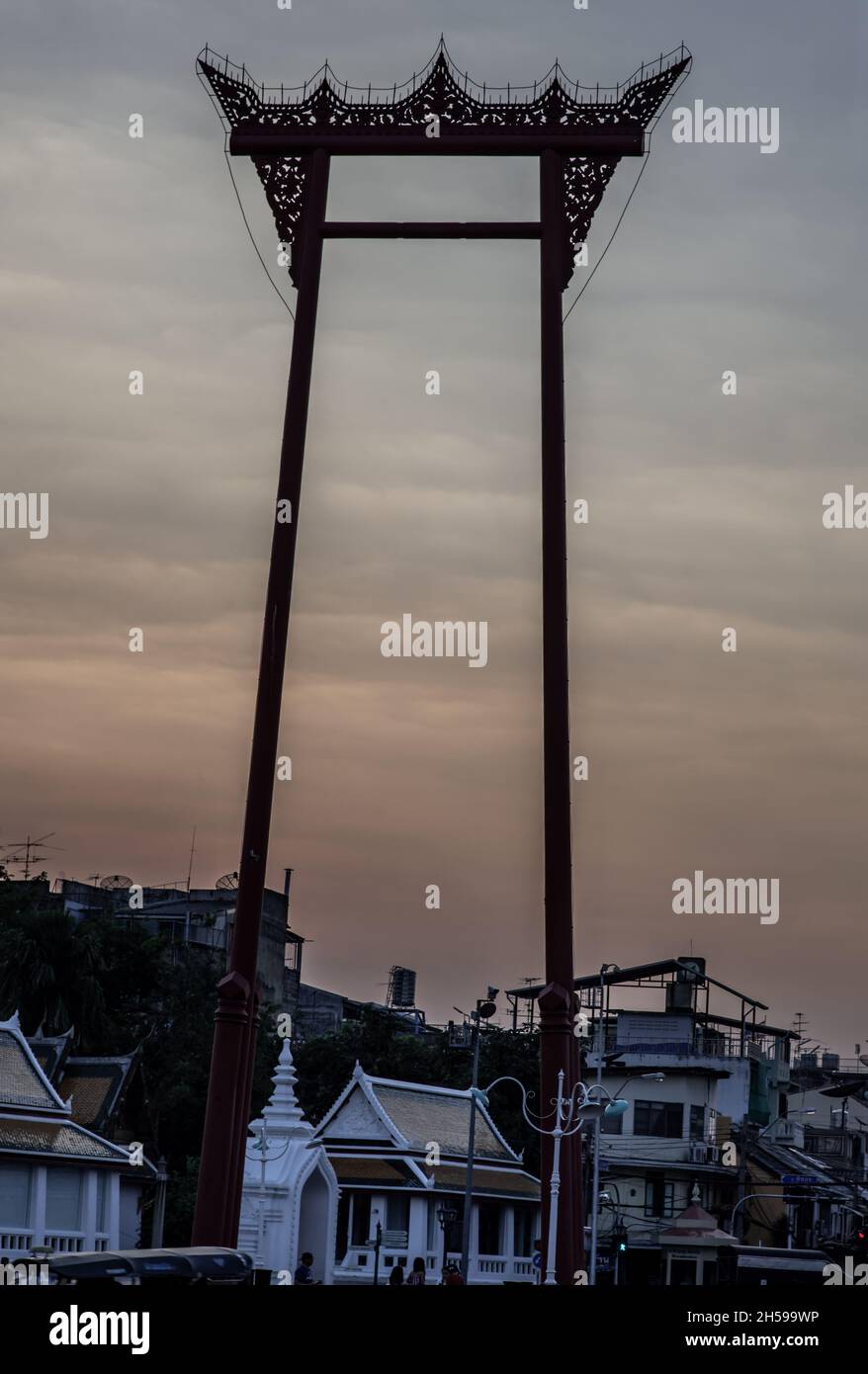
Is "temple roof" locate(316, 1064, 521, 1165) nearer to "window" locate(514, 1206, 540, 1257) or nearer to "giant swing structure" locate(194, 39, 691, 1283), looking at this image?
"window" locate(514, 1206, 540, 1257)

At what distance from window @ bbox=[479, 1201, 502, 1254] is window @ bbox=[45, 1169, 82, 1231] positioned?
10.6m

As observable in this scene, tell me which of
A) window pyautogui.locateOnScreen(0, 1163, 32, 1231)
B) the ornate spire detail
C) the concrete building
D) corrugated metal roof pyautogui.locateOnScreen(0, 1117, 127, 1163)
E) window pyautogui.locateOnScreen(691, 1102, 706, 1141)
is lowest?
window pyautogui.locateOnScreen(0, 1163, 32, 1231)

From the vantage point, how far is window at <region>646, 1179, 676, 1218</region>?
6009cm

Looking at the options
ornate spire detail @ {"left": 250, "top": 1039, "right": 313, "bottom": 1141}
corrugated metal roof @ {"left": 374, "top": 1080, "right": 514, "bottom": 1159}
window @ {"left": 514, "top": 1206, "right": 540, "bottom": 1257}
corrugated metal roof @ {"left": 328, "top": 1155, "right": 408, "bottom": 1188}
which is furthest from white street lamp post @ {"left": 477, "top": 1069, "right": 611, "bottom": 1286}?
window @ {"left": 514, "top": 1206, "right": 540, "bottom": 1257}

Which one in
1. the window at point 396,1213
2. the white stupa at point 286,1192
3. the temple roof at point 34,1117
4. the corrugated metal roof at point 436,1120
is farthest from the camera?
the corrugated metal roof at point 436,1120

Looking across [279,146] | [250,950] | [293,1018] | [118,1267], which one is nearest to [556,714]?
[250,950]

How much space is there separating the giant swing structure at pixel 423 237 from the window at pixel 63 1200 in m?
10.2

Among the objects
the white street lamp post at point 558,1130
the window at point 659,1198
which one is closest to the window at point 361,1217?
the white street lamp post at point 558,1130

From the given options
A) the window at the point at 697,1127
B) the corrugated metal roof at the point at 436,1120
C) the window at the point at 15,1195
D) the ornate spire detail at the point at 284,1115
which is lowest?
the window at the point at 15,1195

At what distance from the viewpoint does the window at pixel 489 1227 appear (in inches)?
1811

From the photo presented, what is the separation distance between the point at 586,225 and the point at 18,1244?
21.5 metres

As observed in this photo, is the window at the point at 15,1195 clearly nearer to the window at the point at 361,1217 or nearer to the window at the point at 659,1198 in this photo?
the window at the point at 361,1217
